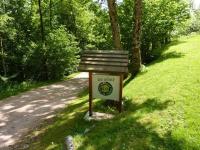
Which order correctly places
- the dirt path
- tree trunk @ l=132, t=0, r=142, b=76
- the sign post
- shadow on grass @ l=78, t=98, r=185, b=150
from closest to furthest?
shadow on grass @ l=78, t=98, r=185, b=150 < the sign post < the dirt path < tree trunk @ l=132, t=0, r=142, b=76

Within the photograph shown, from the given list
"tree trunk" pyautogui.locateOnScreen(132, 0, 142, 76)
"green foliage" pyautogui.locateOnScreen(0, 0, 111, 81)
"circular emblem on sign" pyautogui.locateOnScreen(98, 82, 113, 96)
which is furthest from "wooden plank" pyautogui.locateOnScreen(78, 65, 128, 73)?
"green foliage" pyautogui.locateOnScreen(0, 0, 111, 81)

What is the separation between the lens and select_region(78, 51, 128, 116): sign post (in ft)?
32.7

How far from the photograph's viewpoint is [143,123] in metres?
9.23

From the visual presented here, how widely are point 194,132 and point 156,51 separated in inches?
803

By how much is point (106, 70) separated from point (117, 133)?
6.92ft

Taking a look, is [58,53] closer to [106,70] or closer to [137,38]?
[137,38]

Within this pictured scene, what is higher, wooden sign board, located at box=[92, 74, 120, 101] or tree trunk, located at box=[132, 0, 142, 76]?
tree trunk, located at box=[132, 0, 142, 76]

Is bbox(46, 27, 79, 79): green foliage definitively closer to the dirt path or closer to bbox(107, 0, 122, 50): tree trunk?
the dirt path

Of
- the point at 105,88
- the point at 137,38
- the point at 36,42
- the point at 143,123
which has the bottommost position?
the point at 143,123

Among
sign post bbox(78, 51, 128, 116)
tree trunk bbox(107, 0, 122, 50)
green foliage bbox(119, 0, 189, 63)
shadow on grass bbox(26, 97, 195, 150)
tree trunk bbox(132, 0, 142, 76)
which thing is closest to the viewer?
shadow on grass bbox(26, 97, 195, 150)

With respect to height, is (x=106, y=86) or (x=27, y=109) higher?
(x=106, y=86)

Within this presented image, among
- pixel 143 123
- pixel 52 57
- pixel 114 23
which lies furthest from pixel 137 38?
pixel 52 57

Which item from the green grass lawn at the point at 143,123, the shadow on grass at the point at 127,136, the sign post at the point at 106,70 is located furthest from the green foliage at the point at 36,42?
the shadow on grass at the point at 127,136

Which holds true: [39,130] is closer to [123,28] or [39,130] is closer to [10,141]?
[10,141]
